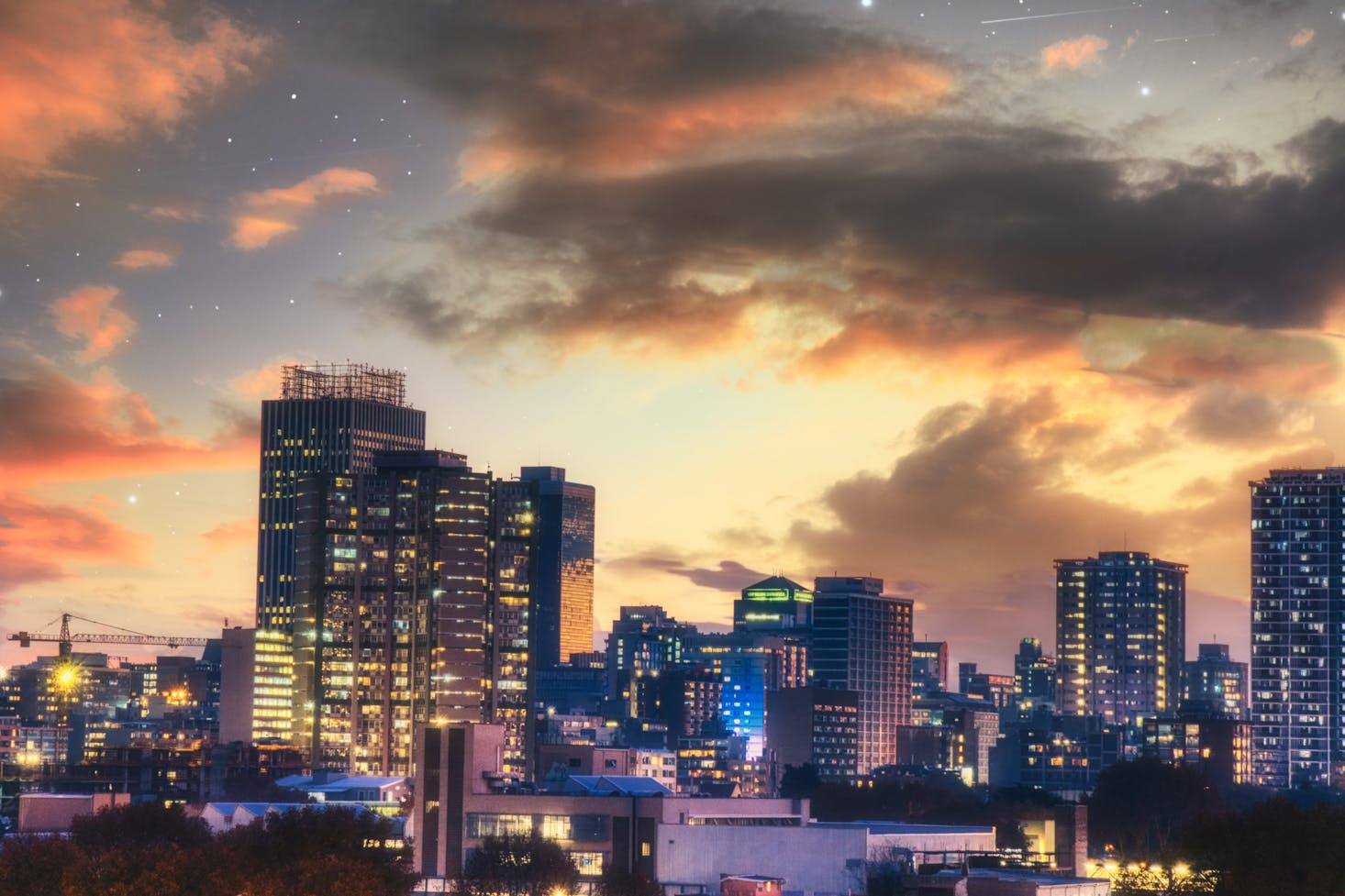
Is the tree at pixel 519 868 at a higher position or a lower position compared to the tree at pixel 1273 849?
lower

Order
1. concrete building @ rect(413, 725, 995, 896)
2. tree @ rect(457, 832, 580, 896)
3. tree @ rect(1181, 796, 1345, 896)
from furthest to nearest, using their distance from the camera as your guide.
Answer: concrete building @ rect(413, 725, 995, 896) < tree @ rect(457, 832, 580, 896) < tree @ rect(1181, 796, 1345, 896)

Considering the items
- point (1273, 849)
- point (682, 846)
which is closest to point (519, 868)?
point (682, 846)

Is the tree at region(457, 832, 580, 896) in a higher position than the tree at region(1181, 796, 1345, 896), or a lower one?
lower

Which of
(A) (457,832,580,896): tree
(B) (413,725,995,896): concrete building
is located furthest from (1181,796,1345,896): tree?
(A) (457,832,580,896): tree

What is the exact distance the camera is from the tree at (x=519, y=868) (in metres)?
181

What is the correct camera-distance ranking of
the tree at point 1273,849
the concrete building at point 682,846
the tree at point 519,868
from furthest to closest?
1. the concrete building at point 682,846
2. the tree at point 519,868
3. the tree at point 1273,849

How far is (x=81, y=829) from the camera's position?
198m

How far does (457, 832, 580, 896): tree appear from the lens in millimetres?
181250

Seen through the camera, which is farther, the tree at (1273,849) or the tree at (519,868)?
the tree at (519,868)

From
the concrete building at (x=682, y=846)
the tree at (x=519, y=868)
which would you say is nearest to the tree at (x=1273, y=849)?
the concrete building at (x=682, y=846)

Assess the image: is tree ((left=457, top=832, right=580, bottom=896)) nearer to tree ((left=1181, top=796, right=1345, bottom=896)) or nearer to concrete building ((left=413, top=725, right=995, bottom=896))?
concrete building ((left=413, top=725, right=995, bottom=896))

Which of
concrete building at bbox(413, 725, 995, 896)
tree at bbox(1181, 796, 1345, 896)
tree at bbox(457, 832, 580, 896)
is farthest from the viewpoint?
concrete building at bbox(413, 725, 995, 896)

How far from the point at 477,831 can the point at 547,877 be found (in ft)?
55.6

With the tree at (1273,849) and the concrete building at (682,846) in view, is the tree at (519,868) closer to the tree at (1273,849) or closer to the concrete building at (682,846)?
the concrete building at (682,846)
